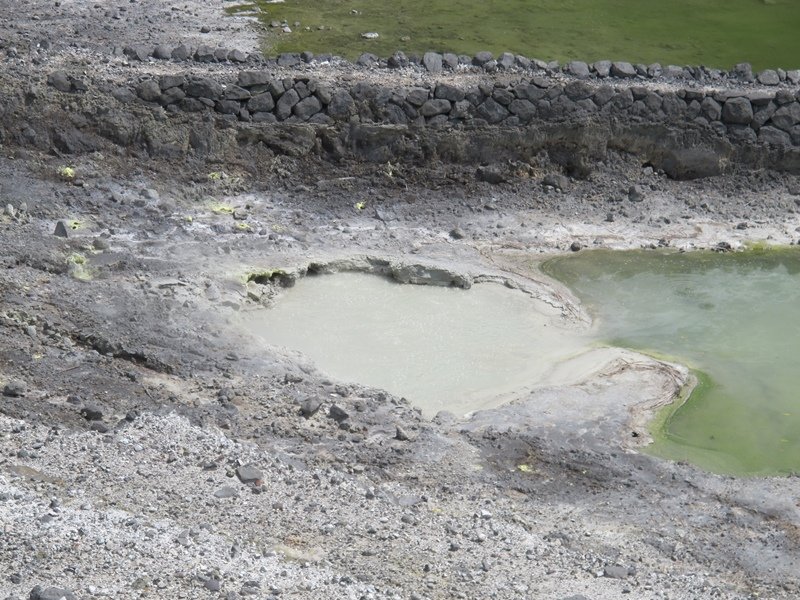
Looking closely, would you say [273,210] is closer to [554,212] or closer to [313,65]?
[313,65]

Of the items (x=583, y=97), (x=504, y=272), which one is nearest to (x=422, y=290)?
(x=504, y=272)

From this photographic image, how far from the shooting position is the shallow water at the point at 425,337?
32.7 ft

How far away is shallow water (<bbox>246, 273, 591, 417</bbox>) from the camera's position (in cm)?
996

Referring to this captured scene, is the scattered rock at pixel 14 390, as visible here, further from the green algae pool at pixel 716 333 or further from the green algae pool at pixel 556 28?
the green algae pool at pixel 556 28

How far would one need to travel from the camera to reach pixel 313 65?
44.7 ft

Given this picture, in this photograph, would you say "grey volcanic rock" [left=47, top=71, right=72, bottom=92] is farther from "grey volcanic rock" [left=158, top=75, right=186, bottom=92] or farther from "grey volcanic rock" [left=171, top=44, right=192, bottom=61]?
"grey volcanic rock" [left=171, top=44, right=192, bottom=61]

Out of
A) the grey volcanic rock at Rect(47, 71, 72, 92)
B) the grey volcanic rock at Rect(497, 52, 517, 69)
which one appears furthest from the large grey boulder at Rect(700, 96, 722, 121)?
the grey volcanic rock at Rect(47, 71, 72, 92)

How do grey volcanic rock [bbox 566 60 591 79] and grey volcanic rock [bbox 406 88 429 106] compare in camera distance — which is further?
grey volcanic rock [bbox 566 60 591 79]

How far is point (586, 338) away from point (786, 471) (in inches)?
90.0

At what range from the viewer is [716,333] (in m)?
11.1

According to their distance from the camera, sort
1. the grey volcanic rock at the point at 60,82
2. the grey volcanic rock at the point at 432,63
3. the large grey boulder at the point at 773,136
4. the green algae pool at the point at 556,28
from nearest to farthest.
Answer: the grey volcanic rock at the point at 60,82 → the large grey boulder at the point at 773,136 → the grey volcanic rock at the point at 432,63 → the green algae pool at the point at 556,28

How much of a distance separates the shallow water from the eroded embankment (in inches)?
88.4

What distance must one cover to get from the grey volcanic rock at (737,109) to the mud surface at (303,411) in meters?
0.65

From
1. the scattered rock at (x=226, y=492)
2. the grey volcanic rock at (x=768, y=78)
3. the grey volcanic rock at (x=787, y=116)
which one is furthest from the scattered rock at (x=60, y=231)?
the grey volcanic rock at (x=768, y=78)
